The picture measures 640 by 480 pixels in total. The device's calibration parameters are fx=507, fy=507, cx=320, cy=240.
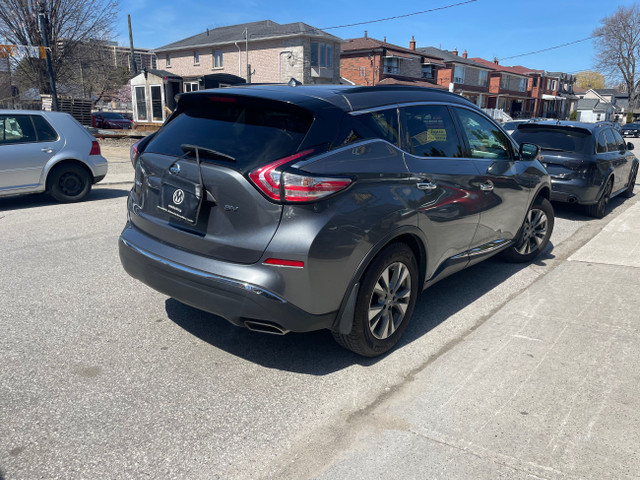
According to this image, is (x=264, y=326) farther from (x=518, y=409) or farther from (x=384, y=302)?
(x=518, y=409)

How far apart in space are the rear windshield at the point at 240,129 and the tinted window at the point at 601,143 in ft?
23.1

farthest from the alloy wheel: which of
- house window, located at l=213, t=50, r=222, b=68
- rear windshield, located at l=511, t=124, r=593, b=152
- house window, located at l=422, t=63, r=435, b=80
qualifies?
house window, located at l=422, t=63, r=435, b=80

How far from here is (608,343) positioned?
3.79 metres

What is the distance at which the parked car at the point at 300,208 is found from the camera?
2.85 meters

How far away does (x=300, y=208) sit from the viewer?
282cm

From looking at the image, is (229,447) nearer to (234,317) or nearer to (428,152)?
(234,317)

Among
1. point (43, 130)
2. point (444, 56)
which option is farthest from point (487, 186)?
point (444, 56)

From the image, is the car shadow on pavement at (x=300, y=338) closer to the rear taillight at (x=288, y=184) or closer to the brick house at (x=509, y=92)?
the rear taillight at (x=288, y=184)

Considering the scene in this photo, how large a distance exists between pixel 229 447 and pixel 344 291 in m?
1.07

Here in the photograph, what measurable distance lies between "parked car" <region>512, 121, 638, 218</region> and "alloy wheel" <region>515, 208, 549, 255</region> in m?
2.72

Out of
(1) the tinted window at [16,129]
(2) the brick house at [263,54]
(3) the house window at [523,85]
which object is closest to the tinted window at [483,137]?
(1) the tinted window at [16,129]

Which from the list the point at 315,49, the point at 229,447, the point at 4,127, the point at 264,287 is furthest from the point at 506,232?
the point at 315,49

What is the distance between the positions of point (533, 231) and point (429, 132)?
99.9 inches

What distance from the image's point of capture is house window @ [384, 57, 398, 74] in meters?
51.2
